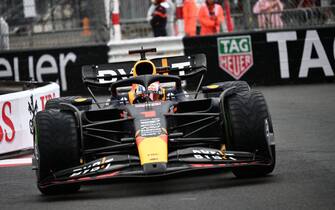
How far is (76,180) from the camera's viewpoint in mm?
9023

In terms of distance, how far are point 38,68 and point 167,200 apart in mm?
12659

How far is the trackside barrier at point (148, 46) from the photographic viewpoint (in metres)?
20.7

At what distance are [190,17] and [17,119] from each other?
796 centimetres

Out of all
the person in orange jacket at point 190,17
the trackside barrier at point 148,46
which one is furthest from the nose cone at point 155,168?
the person in orange jacket at point 190,17

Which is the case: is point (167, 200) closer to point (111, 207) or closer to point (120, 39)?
point (111, 207)

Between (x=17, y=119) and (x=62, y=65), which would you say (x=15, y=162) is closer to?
(x=17, y=119)

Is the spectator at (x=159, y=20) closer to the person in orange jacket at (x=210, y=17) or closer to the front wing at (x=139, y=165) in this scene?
the person in orange jacket at (x=210, y=17)

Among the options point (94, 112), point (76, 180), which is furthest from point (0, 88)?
point (76, 180)

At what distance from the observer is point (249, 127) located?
945cm

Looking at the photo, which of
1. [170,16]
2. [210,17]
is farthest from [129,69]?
[170,16]

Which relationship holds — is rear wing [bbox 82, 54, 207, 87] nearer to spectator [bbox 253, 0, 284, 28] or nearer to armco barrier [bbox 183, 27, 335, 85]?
armco barrier [bbox 183, 27, 335, 85]

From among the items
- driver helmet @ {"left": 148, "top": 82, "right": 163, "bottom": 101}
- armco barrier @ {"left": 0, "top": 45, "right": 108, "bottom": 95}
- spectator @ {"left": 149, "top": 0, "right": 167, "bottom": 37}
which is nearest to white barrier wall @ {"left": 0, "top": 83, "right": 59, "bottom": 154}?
driver helmet @ {"left": 148, "top": 82, "right": 163, "bottom": 101}

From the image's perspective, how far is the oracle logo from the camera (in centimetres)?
1335

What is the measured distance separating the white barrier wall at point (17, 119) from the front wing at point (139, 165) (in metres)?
4.17
